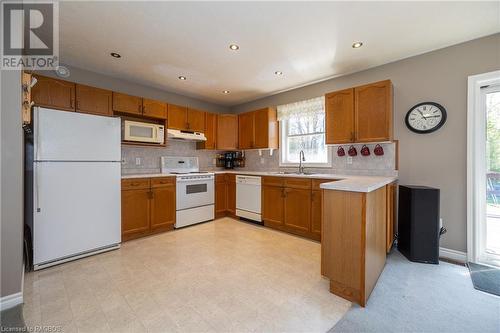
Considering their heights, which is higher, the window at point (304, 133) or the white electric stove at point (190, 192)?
the window at point (304, 133)

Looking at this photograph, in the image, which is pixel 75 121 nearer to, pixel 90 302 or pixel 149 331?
pixel 90 302

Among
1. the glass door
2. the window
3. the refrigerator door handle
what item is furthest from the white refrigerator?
the glass door

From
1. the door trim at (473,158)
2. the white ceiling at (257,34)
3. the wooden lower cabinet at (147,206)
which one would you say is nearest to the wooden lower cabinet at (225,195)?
the wooden lower cabinet at (147,206)

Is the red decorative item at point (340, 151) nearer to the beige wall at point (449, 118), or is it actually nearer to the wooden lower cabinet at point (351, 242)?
the beige wall at point (449, 118)

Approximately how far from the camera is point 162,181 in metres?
3.40

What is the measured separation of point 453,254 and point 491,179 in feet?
3.14

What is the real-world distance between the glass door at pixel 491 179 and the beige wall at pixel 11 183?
4.54 meters

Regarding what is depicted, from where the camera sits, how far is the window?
368 cm

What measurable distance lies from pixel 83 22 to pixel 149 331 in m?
2.77

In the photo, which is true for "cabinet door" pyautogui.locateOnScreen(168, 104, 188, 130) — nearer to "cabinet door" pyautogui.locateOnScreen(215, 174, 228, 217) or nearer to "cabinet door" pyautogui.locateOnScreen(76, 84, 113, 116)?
"cabinet door" pyautogui.locateOnScreen(76, 84, 113, 116)

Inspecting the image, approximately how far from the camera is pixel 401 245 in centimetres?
266

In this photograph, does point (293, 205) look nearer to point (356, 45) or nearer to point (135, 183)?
point (356, 45)

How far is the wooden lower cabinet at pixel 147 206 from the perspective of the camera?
9.88 ft

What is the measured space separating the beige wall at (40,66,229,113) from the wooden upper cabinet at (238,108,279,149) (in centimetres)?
107
